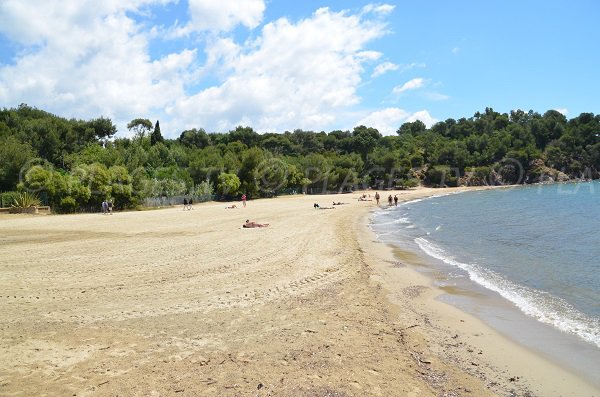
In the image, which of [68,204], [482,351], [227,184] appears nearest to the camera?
[482,351]

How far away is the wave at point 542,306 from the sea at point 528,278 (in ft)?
0.06

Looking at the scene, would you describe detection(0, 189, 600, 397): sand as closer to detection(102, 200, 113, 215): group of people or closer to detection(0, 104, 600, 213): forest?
detection(102, 200, 113, 215): group of people

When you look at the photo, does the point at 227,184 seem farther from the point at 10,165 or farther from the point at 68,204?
the point at 10,165

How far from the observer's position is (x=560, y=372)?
7.39 m

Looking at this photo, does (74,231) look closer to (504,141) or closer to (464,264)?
(464,264)

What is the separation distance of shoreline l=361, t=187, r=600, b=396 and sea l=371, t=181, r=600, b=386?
308 millimetres

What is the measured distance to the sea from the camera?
29.9 ft

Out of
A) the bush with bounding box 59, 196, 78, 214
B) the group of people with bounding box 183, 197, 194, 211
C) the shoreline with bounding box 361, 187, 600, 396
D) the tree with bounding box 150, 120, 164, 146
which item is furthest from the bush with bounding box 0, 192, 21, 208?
the tree with bounding box 150, 120, 164, 146

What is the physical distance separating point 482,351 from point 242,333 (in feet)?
15.5

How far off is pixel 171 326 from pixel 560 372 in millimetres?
7390

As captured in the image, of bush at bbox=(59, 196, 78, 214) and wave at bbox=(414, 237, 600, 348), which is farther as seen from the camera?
bush at bbox=(59, 196, 78, 214)

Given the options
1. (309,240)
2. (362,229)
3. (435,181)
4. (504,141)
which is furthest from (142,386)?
(504,141)

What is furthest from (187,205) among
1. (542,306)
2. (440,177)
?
(440,177)

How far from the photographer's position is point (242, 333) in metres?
8.53
